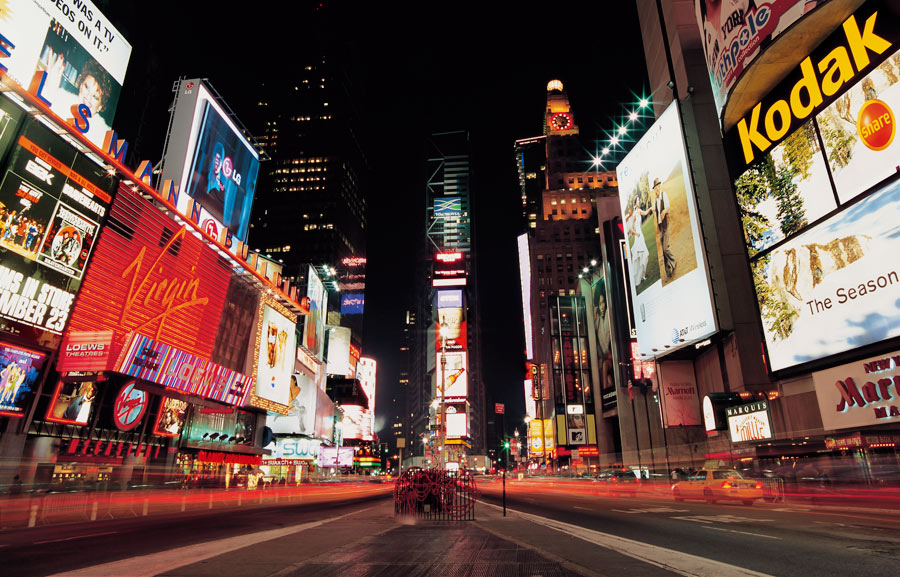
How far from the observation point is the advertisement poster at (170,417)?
3425 cm

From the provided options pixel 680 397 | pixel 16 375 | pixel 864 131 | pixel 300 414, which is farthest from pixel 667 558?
pixel 300 414

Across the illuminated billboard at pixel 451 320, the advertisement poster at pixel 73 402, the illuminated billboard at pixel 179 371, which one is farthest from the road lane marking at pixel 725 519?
the illuminated billboard at pixel 451 320

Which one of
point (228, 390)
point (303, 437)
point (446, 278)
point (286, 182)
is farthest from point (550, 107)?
point (228, 390)

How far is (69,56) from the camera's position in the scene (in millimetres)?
25703

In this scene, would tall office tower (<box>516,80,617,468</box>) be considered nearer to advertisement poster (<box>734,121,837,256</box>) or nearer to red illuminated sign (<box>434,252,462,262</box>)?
red illuminated sign (<box>434,252,462,262</box>)

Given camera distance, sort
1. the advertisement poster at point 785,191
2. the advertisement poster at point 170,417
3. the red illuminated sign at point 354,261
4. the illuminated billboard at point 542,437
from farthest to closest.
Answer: the red illuminated sign at point 354,261 → the illuminated billboard at point 542,437 → the advertisement poster at point 170,417 → the advertisement poster at point 785,191

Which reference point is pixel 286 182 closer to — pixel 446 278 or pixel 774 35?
pixel 446 278

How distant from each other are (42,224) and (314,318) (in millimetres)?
45521

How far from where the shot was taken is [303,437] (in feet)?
212

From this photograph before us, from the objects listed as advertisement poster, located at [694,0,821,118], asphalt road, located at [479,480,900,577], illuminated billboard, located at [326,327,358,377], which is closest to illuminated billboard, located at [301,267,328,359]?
illuminated billboard, located at [326,327,358,377]

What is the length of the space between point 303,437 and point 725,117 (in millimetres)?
61427

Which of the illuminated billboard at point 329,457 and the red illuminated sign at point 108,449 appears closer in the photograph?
the red illuminated sign at point 108,449

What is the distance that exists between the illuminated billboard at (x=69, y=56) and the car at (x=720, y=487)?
34.8 m

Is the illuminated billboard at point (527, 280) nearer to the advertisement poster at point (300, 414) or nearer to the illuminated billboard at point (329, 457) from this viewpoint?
the illuminated billboard at point (329, 457)
